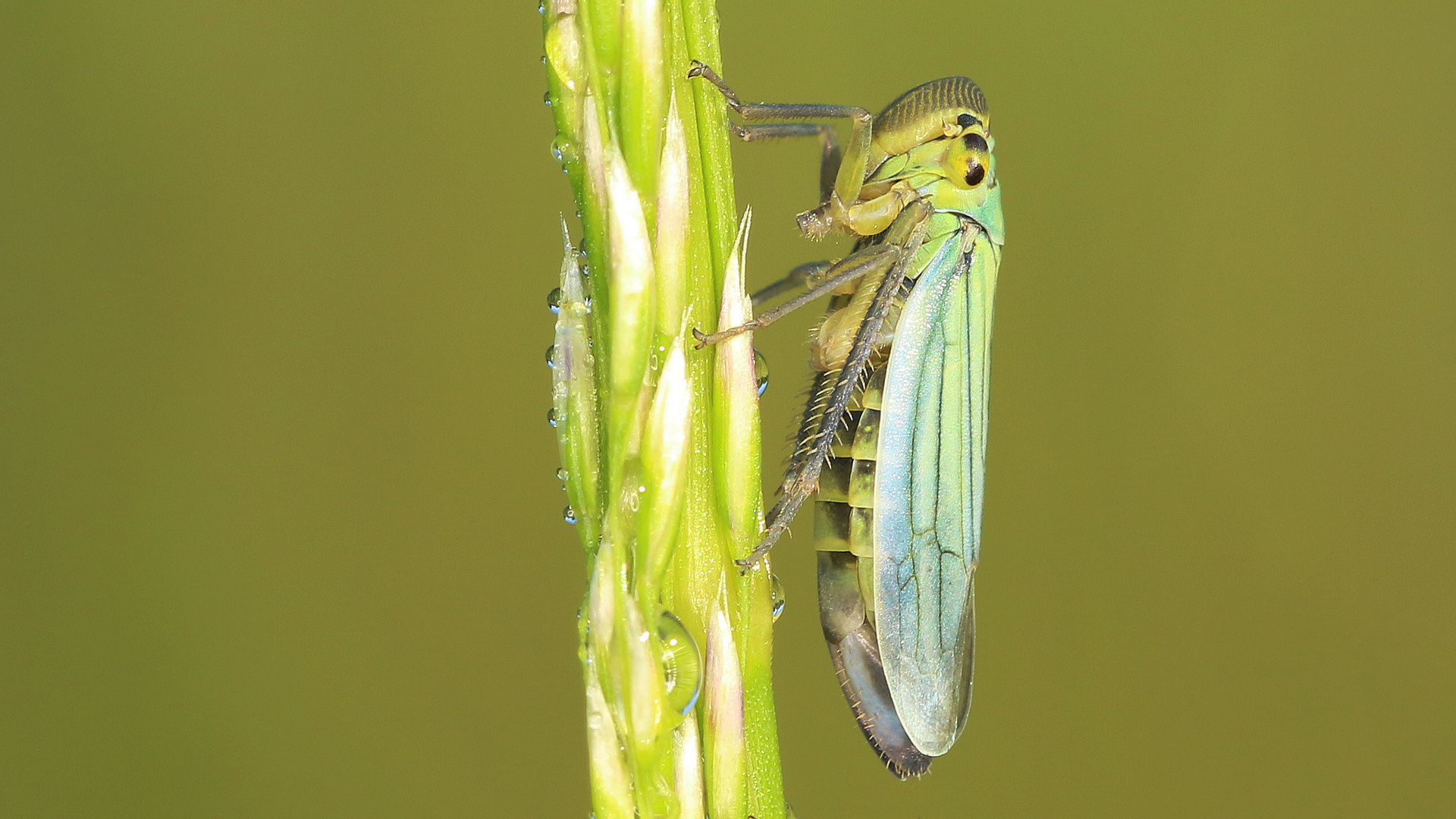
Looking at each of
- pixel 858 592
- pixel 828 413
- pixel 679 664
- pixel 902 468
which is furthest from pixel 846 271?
pixel 679 664

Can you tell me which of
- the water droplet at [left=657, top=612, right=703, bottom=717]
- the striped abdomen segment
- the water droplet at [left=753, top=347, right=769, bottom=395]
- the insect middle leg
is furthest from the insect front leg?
the water droplet at [left=657, top=612, right=703, bottom=717]

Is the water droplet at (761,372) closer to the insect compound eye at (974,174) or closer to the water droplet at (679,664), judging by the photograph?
the water droplet at (679,664)

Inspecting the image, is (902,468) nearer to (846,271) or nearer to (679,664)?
(846,271)

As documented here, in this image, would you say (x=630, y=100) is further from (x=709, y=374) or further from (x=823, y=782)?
(x=823, y=782)

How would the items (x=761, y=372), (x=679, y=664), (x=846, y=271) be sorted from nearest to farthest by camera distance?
(x=679, y=664) → (x=761, y=372) → (x=846, y=271)

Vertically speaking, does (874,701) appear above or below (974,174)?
below
